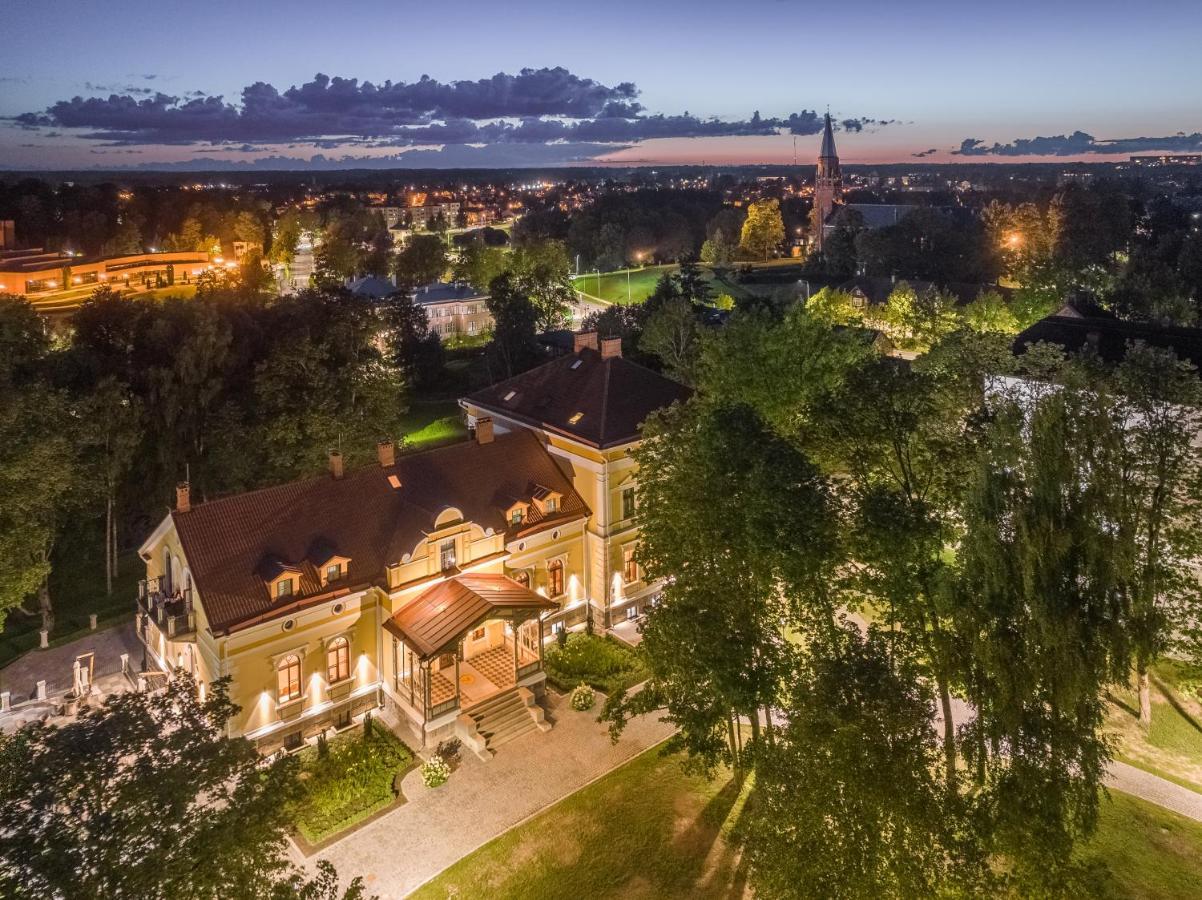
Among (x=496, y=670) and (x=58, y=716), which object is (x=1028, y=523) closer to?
(x=496, y=670)

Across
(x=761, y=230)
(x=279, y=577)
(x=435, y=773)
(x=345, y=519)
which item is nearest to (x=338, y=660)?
(x=279, y=577)

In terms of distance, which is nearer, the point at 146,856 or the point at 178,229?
the point at 146,856

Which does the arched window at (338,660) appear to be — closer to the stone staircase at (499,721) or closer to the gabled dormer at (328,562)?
the gabled dormer at (328,562)

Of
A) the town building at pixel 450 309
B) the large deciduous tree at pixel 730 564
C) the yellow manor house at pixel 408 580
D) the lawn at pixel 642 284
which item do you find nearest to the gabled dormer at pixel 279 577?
the yellow manor house at pixel 408 580

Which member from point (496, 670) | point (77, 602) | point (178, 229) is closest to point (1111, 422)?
point (496, 670)

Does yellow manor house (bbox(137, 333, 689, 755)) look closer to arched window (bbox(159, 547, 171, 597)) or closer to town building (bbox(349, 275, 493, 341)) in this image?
arched window (bbox(159, 547, 171, 597))

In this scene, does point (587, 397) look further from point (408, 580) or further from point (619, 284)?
point (619, 284)
